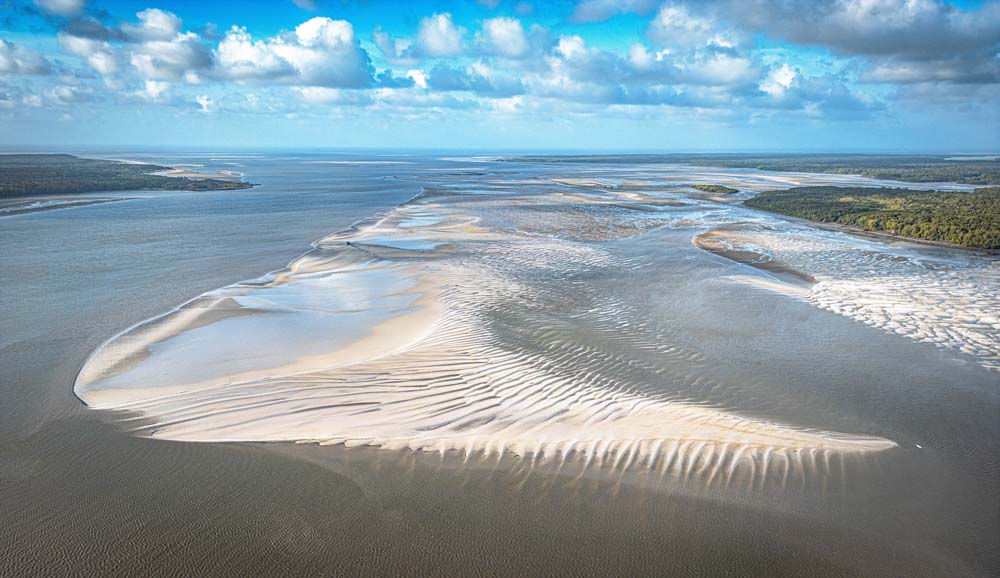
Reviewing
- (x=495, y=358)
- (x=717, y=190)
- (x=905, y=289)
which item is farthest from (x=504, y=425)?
(x=717, y=190)

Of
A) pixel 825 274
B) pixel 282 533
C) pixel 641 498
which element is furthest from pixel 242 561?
pixel 825 274

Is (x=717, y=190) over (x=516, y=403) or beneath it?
over

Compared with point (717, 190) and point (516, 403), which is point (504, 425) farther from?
point (717, 190)

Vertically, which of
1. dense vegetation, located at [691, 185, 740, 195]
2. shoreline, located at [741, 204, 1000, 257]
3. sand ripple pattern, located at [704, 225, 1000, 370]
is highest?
dense vegetation, located at [691, 185, 740, 195]

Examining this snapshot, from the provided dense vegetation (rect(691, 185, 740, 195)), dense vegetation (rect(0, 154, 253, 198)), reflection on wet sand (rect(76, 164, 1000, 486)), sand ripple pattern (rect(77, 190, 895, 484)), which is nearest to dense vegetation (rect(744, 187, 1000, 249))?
dense vegetation (rect(691, 185, 740, 195))

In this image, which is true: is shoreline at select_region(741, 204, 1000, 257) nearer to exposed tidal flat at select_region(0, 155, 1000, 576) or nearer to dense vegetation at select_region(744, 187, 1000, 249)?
dense vegetation at select_region(744, 187, 1000, 249)

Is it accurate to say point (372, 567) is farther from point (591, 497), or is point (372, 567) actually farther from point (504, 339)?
point (504, 339)
